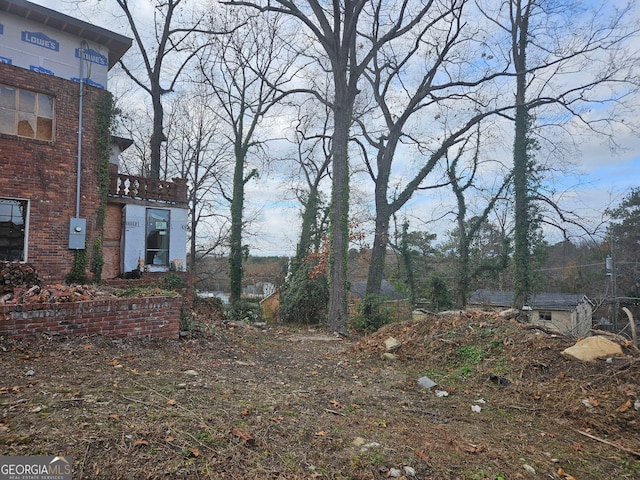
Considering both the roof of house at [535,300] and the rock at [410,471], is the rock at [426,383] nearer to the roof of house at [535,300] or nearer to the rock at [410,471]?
the rock at [410,471]

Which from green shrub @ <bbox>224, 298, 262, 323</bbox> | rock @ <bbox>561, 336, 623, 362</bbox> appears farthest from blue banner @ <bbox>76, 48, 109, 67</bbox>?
rock @ <bbox>561, 336, 623, 362</bbox>

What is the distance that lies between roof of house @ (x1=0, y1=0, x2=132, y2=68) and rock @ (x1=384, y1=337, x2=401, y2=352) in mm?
10164

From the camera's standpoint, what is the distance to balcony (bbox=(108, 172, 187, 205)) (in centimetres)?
1109

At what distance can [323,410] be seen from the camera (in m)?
3.88

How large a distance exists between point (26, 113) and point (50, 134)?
24.4 inches

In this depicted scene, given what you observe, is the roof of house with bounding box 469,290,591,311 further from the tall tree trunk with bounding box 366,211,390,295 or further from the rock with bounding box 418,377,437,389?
the rock with bounding box 418,377,437,389

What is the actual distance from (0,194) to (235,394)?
8.20 m

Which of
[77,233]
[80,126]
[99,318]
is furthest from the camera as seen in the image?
[80,126]

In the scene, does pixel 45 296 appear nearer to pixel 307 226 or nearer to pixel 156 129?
pixel 156 129

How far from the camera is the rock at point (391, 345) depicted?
23.0ft

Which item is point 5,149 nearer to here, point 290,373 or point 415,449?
point 290,373

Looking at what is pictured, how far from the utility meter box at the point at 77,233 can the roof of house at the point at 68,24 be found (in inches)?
186

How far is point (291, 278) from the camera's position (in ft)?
58.5

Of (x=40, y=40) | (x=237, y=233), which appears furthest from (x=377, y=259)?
(x=40, y=40)
